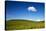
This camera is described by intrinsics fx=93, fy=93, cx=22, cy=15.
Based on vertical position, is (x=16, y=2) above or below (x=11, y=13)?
above

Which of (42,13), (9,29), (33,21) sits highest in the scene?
(42,13)

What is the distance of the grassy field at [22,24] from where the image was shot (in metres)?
1.41

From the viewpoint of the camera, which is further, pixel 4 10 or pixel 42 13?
pixel 42 13

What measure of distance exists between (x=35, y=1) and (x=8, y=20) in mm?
518

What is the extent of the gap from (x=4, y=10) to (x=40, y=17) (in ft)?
1.87

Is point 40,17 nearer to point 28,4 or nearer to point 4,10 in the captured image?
point 28,4

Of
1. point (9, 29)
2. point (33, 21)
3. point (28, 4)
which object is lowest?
point (9, 29)

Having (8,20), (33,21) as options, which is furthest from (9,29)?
(33,21)

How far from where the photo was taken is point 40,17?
1473 millimetres

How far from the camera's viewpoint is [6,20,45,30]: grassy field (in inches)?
55.6

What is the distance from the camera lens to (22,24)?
144 centimetres

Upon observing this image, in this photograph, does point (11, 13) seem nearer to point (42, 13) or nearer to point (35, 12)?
point (35, 12)

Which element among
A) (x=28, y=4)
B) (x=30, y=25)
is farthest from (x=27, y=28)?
(x=28, y=4)

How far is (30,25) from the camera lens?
1450 millimetres
